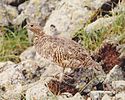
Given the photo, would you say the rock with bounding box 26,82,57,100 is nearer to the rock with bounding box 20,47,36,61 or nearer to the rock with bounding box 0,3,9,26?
the rock with bounding box 20,47,36,61

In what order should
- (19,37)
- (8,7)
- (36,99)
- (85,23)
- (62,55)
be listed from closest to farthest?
(36,99) → (62,55) → (85,23) → (19,37) → (8,7)

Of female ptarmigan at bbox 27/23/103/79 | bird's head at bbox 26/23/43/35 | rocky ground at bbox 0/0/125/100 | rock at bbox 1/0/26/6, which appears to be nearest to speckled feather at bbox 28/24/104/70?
female ptarmigan at bbox 27/23/103/79

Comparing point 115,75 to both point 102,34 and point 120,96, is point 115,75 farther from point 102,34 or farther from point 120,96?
point 102,34

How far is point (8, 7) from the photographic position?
13766mm

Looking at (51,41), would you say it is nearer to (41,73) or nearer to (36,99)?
(41,73)

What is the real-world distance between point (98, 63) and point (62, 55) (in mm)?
752

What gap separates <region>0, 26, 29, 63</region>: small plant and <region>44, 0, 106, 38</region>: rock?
793mm

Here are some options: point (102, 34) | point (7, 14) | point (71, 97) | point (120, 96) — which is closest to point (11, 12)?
point (7, 14)

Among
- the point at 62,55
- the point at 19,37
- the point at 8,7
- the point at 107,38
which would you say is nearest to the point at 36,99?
the point at 62,55

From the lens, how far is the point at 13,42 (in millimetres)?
12844

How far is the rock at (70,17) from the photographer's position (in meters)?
12.0

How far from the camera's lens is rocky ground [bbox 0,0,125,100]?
361 inches

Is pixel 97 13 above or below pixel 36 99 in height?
above

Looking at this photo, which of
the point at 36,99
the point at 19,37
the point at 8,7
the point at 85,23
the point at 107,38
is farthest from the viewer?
the point at 8,7
